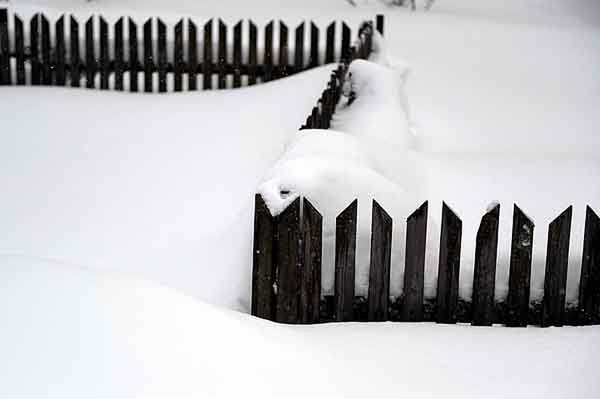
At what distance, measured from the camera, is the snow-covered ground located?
288cm

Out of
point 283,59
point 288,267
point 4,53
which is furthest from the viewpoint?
point 283,59

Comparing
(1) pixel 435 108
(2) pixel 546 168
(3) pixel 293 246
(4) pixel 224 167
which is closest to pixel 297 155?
(3) pixel 293 246

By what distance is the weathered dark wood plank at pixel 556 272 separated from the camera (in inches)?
149

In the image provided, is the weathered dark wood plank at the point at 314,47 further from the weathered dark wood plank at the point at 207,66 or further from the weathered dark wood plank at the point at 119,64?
the weathered dark wood plank at the point at 119,64

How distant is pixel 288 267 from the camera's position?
12.2ft

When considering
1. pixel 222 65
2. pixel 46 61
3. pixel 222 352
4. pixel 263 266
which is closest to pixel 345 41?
pixel 222 65

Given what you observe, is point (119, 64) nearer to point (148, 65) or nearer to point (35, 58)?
point (148, 65)

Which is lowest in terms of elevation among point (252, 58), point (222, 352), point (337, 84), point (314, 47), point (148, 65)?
point (222, 352)

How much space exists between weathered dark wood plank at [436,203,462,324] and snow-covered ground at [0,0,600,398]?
11 centimetres

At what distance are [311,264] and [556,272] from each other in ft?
3.69

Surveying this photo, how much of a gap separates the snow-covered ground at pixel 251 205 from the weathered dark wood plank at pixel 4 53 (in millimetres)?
614

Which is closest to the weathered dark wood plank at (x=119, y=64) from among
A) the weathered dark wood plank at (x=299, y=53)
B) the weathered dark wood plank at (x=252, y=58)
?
the weathered dark wood plank at (x=252, y=58)

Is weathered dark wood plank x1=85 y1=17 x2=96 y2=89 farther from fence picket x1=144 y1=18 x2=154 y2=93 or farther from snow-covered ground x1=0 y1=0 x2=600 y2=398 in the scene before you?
snow-covered ground x1=0 y1=0 x2=600 y2=398

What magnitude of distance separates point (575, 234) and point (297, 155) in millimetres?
2014
